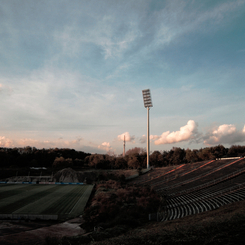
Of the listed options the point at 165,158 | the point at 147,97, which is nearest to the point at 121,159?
the point at 165,158

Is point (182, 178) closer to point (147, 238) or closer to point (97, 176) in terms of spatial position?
point (97, 176)

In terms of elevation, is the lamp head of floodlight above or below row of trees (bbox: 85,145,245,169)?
above

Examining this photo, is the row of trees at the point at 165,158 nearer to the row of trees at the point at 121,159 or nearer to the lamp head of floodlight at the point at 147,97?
the row of trees at the point at 121,159

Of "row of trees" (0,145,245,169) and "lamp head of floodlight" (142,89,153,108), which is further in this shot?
"row of trees" (0,145,245,169)

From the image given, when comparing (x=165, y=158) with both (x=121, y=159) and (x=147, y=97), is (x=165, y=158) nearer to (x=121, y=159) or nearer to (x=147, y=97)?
(x=121, y=159)

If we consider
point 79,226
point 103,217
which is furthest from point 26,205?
point 103,217

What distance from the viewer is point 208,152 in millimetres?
86938

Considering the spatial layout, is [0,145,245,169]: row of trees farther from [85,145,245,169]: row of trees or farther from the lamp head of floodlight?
the lamp head of floodlight

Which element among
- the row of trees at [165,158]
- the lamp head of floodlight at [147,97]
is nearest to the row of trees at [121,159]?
the row of trees at [165,158]

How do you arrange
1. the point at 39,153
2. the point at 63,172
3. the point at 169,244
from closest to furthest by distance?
the point at 169,244 < the point at 63,172 < the point at 39,153

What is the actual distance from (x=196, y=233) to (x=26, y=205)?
1229 inches

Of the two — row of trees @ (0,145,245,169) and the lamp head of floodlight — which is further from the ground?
the lamp head of floodlight

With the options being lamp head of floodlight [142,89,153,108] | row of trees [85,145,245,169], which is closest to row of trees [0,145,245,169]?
row of trees [85,145,245,169]

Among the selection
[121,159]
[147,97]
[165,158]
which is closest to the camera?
[147,97]
